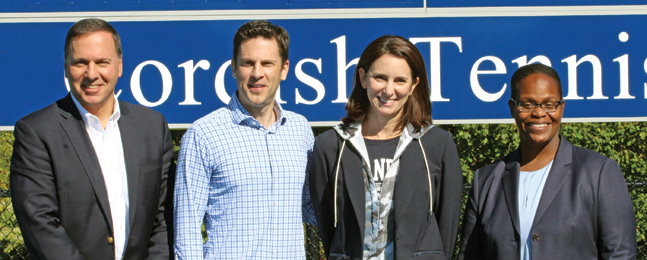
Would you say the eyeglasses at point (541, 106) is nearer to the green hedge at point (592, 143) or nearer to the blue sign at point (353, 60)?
the blue sign at point (353, 60)

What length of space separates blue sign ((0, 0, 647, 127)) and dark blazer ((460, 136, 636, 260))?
103cm

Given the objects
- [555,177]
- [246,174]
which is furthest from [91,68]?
[555,177]

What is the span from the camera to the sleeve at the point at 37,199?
2418 mm

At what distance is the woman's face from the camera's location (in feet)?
8.52

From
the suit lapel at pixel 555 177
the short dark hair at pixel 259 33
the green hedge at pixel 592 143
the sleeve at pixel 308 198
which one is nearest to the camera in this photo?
A: the suit lapel at pixel 555 177

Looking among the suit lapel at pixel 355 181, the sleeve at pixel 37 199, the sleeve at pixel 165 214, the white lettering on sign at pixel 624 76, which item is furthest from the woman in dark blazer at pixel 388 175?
the white lettering on sign at pixel 624 76

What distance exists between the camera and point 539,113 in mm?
2580

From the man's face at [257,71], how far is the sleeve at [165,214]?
48 cm

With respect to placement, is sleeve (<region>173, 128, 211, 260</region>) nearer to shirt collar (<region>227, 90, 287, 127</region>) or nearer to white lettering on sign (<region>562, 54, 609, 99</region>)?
shirt collar (<region>227, 90, 287, 127</region>)

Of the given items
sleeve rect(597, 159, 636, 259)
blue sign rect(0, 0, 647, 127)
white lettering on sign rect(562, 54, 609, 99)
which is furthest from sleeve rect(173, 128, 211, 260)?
white lettering on sign rect(562, 54, 609, 99)

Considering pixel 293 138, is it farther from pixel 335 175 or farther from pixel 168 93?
pixel 168 93

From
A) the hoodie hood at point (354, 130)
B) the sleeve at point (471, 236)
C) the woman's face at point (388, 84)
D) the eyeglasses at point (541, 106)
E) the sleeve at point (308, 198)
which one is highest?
the woman's face at point (388, 84)

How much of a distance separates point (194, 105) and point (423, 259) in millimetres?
1786

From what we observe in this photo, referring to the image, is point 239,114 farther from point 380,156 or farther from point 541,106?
point 541,106
